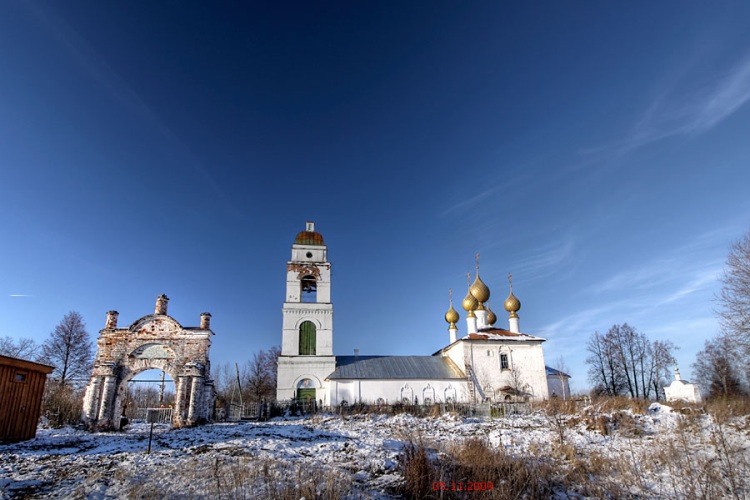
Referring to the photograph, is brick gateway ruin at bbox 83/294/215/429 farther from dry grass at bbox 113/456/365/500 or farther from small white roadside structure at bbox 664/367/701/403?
small white roadside structure at bbox 664/367/701/403

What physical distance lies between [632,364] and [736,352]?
848 inches

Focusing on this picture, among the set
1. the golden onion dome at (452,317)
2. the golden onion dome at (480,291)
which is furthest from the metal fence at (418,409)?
the golden onion dome at (452,317)

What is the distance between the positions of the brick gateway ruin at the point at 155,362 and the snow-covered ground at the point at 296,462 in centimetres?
426

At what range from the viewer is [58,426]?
65.2 ft

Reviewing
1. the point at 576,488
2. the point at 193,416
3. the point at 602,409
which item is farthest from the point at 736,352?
the point at 193,416

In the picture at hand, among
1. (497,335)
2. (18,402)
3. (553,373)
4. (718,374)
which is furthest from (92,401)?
(718,374)

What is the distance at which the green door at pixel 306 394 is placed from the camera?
29.9 m

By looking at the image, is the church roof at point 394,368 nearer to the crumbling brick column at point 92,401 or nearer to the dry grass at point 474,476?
the crumbling brick column at point 92,401

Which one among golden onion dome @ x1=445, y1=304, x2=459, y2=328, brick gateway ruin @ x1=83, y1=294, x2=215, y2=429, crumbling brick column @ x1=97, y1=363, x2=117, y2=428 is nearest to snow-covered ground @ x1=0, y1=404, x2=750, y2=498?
crumbling brick column @ x1=97, y1=363, x2=117, y2=428

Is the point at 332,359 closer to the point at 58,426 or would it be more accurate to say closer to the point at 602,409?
the point at 58,426

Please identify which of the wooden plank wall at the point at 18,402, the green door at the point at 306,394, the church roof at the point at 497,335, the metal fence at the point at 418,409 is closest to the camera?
the wooden plank wall at the point at 18,402

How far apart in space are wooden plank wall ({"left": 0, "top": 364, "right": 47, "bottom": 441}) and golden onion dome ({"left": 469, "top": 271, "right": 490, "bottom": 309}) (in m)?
30.3

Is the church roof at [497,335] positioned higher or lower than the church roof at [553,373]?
higher

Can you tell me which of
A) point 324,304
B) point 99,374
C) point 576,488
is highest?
point 324,304
